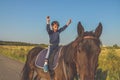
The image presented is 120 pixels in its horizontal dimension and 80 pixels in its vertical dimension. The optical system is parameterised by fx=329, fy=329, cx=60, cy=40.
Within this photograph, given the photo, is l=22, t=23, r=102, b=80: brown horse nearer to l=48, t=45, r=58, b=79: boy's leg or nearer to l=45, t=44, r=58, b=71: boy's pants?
l=48, t=45, r=58, b=79: boy's leg

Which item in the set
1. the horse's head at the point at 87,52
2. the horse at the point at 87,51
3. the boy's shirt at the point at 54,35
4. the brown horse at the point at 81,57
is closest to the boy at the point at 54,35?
the boy's shirt at the point at 54,35

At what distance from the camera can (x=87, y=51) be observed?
523 cm

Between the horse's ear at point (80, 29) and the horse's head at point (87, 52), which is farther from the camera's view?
the horse's ear at point (80, 29)

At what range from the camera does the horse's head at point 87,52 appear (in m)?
5.16

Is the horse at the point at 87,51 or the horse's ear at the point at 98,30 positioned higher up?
the horse's ear at the point at 98,30

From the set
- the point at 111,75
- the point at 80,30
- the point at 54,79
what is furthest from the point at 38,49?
the point at 111,75

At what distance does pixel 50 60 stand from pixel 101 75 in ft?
21.6

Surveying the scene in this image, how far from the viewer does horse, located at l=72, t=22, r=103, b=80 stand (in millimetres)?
5167

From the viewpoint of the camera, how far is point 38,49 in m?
9.77

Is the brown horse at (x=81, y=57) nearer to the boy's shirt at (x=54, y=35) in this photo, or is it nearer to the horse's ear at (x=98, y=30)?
the horse's ear at (x=98, y=30)

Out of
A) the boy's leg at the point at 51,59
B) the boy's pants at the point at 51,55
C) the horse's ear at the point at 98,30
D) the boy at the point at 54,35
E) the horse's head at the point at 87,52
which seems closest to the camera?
the horse's head at the point at 87,52

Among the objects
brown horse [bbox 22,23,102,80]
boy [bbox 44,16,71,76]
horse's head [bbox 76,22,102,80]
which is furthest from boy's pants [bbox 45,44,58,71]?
horse's head [bbox 76,22,102,80]

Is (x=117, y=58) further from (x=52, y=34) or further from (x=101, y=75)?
(x=52, y=34)

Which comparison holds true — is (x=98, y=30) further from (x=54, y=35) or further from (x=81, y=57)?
(x=54, y=35)
